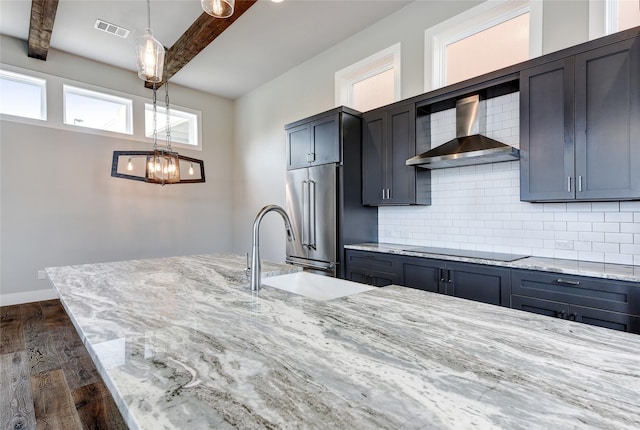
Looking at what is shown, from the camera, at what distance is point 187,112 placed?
577 cm

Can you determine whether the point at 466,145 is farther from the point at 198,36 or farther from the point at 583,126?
the point at 198,36

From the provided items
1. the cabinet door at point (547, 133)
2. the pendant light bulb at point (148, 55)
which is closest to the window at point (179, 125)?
the pendant light bulb at point (148, 55)

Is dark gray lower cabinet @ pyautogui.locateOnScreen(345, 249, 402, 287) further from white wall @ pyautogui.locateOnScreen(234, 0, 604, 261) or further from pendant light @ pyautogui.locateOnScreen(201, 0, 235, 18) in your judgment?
pendant light @ pyautogui.locateOnScreen(201, 0, 235, 18)

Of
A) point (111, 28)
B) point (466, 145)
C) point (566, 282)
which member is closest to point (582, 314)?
point (566, 282)

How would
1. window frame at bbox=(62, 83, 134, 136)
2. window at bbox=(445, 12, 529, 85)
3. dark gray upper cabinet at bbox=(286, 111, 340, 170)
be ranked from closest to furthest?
1. window at bbox=(445, 12, 529, 85)
2. dark gray upper cabinet at bbox=(286, 111, 340, 170)
3. window frame at bbox=(62, 83, 134, 136)

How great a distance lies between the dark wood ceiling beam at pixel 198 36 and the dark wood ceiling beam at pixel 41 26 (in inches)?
47.4

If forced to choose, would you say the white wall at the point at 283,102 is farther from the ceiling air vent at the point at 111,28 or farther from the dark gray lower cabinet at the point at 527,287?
the ceiling air vent at the point at 111,28

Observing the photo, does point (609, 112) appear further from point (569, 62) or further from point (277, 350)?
point (277, 350)

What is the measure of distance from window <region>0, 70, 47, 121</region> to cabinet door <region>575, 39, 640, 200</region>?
597 centimetres

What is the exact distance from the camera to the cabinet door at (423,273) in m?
2.74

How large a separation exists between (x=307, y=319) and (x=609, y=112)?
97.2 inches

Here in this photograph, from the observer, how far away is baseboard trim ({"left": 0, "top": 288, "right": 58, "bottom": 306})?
4.10 metres

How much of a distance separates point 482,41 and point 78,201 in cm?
544

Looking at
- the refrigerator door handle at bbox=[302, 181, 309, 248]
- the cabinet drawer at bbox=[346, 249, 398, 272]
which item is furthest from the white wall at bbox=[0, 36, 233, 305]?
the cabinet drawer at bbox=[346, 249, 398, 272]
